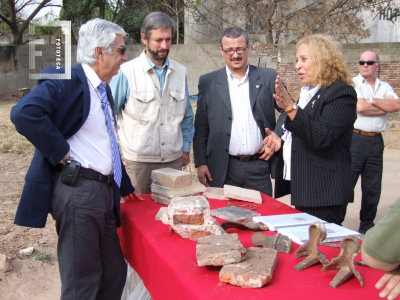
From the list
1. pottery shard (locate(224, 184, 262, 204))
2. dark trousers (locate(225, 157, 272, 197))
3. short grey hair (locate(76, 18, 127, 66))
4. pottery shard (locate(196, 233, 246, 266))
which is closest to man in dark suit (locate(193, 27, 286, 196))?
dark trousers (locate(225, 157, 272, 197))

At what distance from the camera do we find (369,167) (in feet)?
13.8

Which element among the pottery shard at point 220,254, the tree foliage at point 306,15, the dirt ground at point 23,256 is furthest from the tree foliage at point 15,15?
the pottery shard at point 220,254

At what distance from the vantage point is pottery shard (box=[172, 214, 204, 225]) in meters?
1.94

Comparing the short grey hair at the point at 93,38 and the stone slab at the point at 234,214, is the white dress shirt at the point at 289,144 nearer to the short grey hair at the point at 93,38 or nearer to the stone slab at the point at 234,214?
the stone slab at the point at 234,214

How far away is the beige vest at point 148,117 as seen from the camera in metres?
2.98

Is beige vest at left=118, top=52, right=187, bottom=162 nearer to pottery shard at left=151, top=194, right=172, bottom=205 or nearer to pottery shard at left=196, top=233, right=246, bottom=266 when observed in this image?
pottery shard at left=151, top=194, right=172, bottom=205

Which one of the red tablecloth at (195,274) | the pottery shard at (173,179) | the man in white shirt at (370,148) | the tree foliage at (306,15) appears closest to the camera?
the red tablecloth at (195,274)

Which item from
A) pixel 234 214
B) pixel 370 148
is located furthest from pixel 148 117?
pixel 370 148

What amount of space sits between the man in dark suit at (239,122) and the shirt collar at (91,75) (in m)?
1.29

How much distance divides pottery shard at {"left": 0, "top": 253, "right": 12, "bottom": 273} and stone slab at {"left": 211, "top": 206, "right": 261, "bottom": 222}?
6.87 ft

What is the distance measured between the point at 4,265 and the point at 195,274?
245 centimetres

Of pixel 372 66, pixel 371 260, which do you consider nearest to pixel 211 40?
pixel 372 66

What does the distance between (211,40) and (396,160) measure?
1104cm

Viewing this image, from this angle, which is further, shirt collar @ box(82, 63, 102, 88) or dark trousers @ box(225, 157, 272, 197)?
dark trousers @ box(225, 157, 272, 197)
